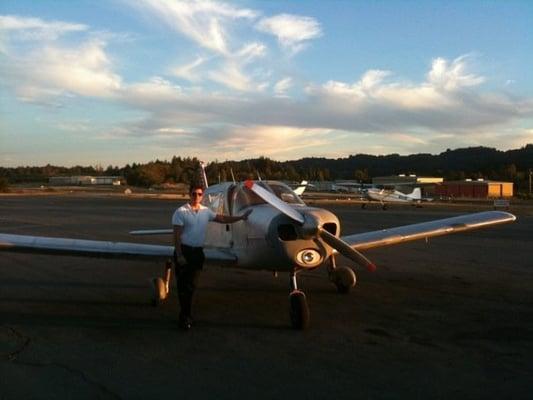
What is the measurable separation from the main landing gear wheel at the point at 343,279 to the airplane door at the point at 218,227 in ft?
6.78

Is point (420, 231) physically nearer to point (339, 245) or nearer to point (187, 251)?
point (339, 245)

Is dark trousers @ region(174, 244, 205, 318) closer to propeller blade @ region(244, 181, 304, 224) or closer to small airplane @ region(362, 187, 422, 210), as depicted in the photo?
propeller blade @ region(244, 181, 304, 224)

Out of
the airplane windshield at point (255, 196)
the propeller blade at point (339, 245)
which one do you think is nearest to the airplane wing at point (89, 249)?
the airplane windshield at point (255, 196)

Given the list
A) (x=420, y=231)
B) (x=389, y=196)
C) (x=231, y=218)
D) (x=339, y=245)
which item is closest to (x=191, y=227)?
(x=231, y=218)

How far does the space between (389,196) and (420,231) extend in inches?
1635

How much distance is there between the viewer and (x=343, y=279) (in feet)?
30.1

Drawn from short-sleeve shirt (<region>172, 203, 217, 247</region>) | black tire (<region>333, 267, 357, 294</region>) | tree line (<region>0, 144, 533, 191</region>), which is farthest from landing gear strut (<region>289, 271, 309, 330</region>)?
tree line (<region>0, 144, 533, 191</region>)

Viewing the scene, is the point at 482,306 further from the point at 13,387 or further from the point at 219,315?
the point at 13,387

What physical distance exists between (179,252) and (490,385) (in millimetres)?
3853

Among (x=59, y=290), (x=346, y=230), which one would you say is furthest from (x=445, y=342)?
(x=346, y=230)

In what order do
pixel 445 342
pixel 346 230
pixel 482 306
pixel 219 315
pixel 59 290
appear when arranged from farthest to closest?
pixel 346 230
pixel 59 290
pixel 482 306
pixel 219 315
pixel 445 342

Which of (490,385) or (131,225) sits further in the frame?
(131,225)

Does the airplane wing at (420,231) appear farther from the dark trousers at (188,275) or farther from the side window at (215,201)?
the dark trousers at (188,275)

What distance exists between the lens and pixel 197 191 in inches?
284
